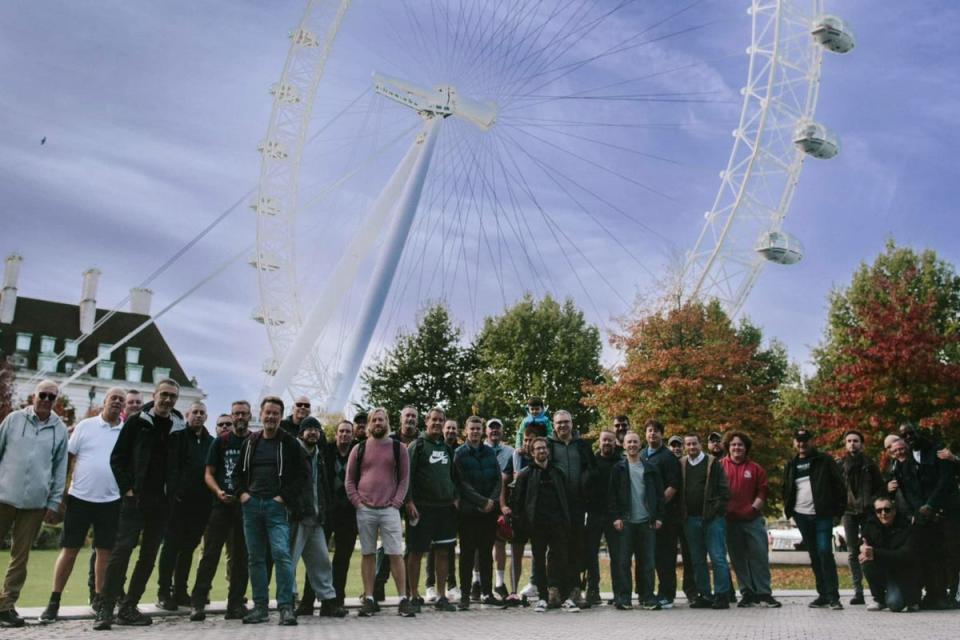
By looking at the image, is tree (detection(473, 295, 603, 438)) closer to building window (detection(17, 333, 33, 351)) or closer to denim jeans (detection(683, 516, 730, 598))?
denim jeans (detection(683, 516, 730, 598))

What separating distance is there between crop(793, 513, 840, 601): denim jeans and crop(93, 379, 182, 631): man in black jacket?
7864mm

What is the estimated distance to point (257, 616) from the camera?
888cm

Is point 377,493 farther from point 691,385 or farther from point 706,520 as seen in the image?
point 691,385

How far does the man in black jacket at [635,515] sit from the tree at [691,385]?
15.3 m

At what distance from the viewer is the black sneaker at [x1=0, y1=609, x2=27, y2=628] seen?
319 inches

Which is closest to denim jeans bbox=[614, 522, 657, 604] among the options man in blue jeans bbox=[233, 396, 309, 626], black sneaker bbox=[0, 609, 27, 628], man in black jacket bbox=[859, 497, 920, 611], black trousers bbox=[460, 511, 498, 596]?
black trousers bbox=[460, 511, 498, 596]

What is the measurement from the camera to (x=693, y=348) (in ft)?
95.7

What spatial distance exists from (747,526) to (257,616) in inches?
254

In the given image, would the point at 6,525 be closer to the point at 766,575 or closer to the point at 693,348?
the point at 766,575

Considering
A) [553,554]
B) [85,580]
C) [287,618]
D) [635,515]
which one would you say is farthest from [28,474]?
[635,515]

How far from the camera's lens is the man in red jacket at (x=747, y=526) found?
11695 millimetres

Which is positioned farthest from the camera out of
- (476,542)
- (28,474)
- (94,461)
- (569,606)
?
(476,542)

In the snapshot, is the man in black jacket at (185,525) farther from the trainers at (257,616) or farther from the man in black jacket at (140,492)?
the trainers at (257,616)

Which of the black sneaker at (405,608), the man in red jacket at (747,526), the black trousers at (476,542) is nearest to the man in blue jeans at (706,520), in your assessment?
the man in red jacket at (747,526)
